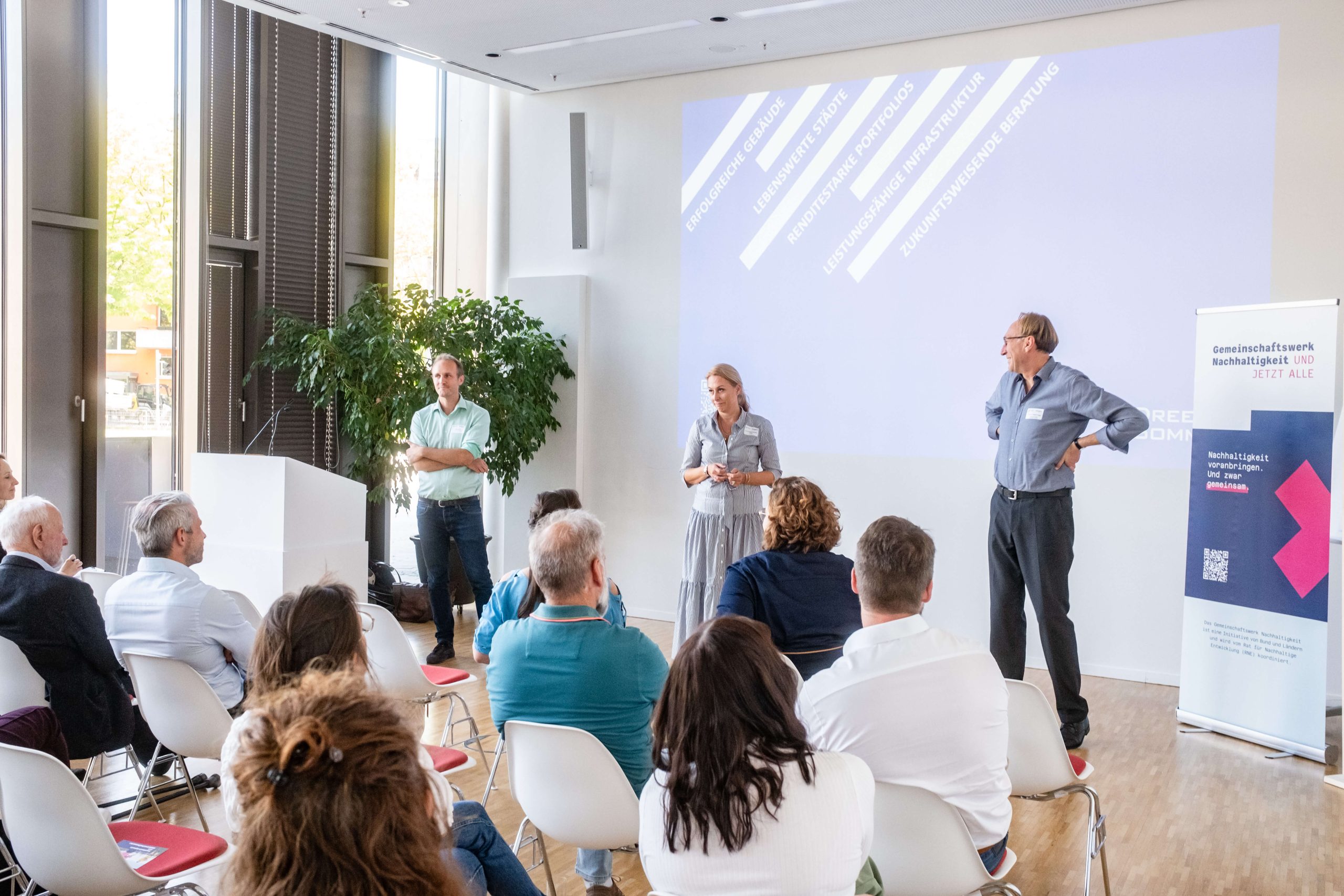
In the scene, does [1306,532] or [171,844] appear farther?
[1306,532]

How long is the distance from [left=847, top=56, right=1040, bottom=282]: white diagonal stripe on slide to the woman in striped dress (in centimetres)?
170

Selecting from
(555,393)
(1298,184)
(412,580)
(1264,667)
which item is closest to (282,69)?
(555,393)

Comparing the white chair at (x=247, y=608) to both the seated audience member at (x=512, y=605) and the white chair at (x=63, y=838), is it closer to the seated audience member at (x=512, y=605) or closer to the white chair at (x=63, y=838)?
the seated audience member at (x=512, y=605)

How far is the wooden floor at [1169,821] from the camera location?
10.8 feet

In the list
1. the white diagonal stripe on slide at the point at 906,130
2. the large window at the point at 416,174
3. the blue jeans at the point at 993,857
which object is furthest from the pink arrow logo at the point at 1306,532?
the large window at the point at 416,174

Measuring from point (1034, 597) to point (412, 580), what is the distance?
15.7 feet

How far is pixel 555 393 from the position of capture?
761 cm

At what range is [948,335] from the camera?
6199 mm

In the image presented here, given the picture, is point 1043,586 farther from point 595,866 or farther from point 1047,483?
point 595,866

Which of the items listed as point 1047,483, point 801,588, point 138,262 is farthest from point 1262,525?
point 138,262

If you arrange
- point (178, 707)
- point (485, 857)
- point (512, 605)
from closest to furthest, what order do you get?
point (485, 857) < point (178, 707) < point (512, 605)

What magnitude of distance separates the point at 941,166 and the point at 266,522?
416 centimetres

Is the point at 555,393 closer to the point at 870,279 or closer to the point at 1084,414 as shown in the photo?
the point at 870,279

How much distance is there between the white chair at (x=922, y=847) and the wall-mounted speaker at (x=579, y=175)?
19.3 ft
